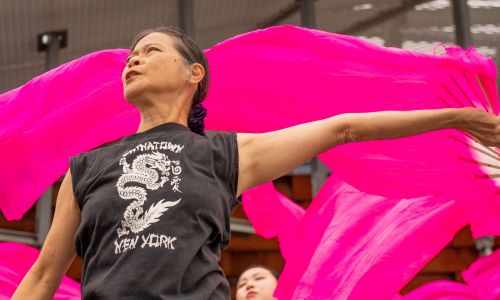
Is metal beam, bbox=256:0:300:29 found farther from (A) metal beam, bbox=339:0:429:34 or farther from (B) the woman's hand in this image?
(B) the woman's hand

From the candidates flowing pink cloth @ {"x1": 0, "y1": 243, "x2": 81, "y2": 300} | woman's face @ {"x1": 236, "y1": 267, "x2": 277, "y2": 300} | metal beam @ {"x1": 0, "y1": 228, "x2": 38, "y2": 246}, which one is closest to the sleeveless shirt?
flowing pink cloth @ {"x1": 0, "y1": 243, "x2": 81, "y2": 300}

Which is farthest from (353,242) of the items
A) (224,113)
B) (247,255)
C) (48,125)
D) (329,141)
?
(247,255)

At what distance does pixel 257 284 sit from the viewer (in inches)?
109

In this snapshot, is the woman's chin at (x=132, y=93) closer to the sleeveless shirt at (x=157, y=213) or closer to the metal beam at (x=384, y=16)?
the sleeveless shirt at (x=157, y=213)

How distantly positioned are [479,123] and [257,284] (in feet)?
5.40

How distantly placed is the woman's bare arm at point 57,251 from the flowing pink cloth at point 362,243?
0.84 meters

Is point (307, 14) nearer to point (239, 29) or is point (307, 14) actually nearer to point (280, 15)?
point (280, 15)

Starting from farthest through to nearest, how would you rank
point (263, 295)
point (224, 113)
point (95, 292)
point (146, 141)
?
point (263, 295) → point (224, 113) → point (146, 141) → point (95, 292)

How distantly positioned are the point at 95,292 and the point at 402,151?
93cm

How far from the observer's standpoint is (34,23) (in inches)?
158

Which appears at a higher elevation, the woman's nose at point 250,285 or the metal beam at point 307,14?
the metal beam at point 307,14

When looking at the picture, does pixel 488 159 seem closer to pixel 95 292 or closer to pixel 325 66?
pixel 325 66

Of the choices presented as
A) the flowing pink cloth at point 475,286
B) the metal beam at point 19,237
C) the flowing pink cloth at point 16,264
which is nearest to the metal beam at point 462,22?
the metal beam at point 19,237

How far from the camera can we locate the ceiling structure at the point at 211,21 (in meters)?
4.02
